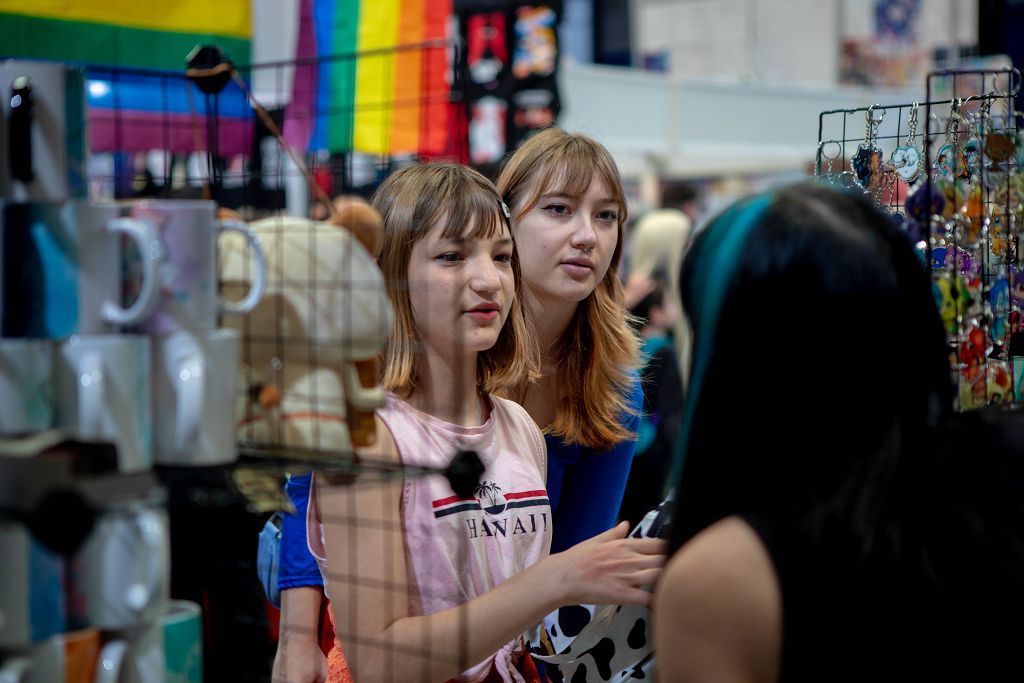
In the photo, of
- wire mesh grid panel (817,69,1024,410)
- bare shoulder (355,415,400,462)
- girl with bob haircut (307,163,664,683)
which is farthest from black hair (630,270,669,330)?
bare shoulder (355,415,400,462)

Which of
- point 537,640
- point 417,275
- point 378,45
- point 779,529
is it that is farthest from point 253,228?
point 378,45

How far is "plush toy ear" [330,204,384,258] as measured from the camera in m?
1.08

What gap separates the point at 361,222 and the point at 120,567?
1.29ft

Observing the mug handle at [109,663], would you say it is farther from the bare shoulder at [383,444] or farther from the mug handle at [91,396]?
the bare shoulder at [383,444]

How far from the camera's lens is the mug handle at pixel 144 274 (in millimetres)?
922

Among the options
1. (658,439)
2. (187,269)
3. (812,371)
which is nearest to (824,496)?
(812,371)

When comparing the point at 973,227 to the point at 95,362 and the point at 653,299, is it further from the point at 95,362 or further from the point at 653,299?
the point at 653,299

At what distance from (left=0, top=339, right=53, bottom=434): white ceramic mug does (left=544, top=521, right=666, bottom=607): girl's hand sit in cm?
59

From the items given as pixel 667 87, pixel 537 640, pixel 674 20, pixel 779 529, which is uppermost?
pixel 674 20

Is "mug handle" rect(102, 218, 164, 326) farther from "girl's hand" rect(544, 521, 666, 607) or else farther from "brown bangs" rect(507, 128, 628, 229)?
"brown bangs" rect(507, 128, 628, 229)

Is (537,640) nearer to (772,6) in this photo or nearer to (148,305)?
(148,305)

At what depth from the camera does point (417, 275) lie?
1.38 m

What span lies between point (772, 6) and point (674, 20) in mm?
1079

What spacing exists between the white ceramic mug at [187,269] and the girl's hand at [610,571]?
497 mm
